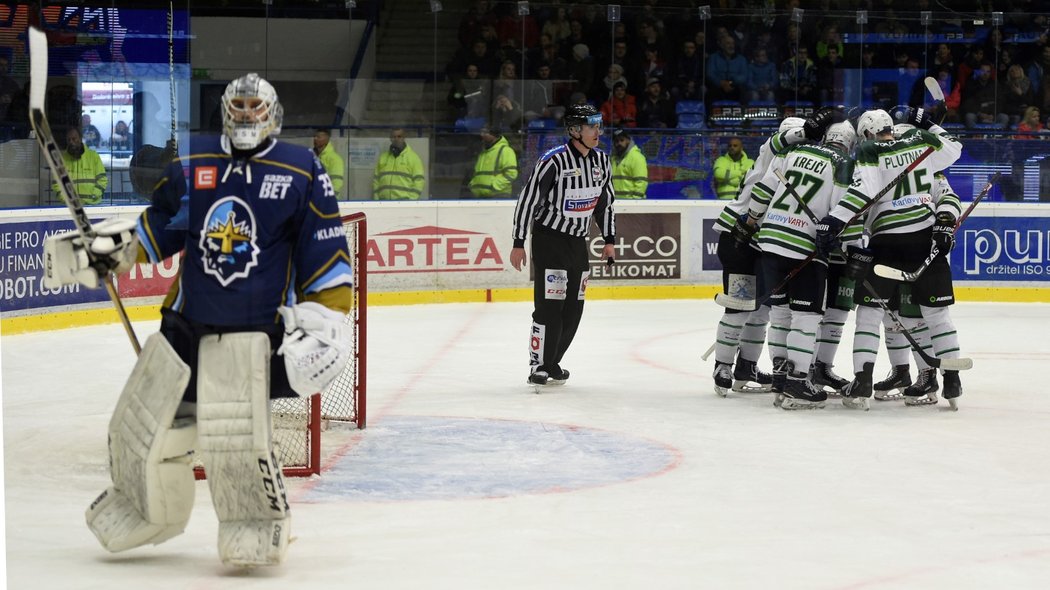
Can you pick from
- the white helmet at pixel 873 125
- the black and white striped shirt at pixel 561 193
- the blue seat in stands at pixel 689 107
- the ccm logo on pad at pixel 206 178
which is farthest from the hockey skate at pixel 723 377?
the blue seat in stands at pixel 689 107

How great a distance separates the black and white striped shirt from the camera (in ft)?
24.1

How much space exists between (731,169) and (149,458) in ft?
29.4

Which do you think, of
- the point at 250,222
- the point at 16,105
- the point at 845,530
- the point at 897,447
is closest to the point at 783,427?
the point at 897,447

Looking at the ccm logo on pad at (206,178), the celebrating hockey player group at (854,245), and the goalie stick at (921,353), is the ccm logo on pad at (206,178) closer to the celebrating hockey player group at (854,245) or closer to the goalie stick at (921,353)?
the celebrating hockey player group at (854,245)

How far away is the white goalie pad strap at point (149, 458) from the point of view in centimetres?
376

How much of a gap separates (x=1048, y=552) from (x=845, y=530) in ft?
1.92

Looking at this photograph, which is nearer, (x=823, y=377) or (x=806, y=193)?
(x=806, y=193)

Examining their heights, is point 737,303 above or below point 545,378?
above

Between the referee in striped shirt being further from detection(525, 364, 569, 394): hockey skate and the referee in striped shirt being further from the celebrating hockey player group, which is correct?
the celebrating hockey player group

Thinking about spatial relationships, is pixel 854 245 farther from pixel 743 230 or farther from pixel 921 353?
pixel 921 353

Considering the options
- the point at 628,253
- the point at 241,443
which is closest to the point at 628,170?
the point at 628,253

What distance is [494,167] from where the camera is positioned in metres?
11.8

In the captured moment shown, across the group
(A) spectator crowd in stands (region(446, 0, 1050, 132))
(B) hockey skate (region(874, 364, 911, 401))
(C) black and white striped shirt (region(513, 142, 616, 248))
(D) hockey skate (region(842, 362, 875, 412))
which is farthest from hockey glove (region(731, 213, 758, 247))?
(A) spectator crowd in stands (region(446, 0, 1050, 132))

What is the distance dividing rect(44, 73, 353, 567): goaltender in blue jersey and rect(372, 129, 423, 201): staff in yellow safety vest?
755cm
